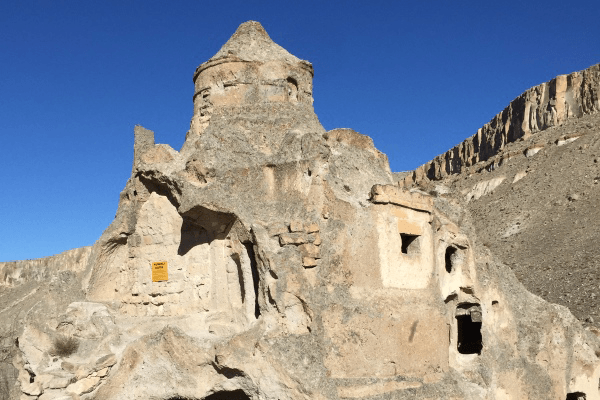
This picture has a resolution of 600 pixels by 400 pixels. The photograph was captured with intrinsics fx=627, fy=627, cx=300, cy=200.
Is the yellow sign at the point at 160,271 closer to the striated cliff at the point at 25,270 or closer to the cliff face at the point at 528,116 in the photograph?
the striated cliff at the point at 25,270

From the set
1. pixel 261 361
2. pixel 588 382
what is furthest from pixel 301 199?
pixel 588 382

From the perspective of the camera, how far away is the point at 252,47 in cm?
1052

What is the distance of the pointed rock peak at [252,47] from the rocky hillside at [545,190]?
3.18m

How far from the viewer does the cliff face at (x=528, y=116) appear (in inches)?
2680

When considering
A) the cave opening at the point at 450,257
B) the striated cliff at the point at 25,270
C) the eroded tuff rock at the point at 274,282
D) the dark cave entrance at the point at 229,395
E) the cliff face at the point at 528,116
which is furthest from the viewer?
the cliff face at the point at 528,116

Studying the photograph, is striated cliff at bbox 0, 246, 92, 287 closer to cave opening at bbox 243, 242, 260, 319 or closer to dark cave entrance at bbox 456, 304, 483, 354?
cave opening at bbox 243, 242, 260, 319

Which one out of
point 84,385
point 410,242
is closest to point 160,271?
point 84,385

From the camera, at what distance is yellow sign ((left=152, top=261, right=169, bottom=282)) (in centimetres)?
930

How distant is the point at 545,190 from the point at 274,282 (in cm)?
4647

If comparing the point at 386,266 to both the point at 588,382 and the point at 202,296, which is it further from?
the point at 588,382

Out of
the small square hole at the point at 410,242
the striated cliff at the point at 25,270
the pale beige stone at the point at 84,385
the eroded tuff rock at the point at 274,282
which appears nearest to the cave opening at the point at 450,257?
the eroded tuff rock at the point at 274,282

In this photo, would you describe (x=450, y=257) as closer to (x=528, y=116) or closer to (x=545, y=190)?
(x=545, y=190)

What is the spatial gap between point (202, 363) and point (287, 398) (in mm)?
1242

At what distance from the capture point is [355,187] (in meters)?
8.69
